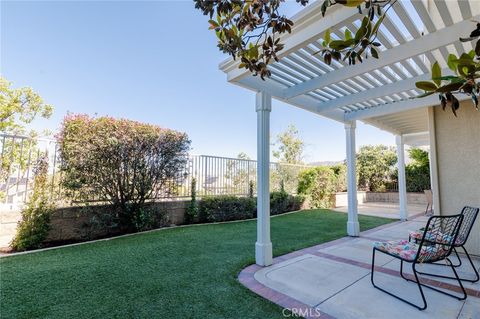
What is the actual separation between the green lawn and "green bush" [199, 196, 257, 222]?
2.23 m

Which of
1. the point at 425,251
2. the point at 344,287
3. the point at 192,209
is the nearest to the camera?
the point at 425,251

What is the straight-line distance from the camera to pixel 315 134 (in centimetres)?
2144

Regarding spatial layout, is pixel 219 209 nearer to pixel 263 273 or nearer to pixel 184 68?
pixel 263 273

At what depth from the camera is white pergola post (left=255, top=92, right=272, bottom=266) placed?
4.04m

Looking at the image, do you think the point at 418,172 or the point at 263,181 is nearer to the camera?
the point at 263,181

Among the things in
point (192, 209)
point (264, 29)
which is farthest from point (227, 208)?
point (264, 29)

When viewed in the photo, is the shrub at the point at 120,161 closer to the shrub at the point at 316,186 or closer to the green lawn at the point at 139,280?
the green lawn at the point at 139,280

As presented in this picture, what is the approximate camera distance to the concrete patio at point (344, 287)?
2.61 m

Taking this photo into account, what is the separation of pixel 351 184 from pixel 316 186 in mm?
5725

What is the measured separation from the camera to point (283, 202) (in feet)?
33.8

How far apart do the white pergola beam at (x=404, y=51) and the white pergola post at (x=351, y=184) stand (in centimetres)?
256

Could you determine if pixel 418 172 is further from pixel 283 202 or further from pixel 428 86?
pixel 428 86

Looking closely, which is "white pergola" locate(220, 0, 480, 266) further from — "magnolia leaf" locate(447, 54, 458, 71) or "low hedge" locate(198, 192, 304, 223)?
"low hedge" locate(198, 192, 304, 223)

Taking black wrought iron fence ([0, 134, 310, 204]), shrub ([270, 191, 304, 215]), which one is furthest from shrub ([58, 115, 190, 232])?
shrub ([270, 191, 304, 215])
